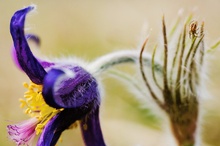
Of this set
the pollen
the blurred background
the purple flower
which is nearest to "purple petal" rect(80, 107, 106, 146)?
the purple flower

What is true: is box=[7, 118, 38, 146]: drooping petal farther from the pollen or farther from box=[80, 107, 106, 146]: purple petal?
box=[80, 107, 106, 146]: purple petal

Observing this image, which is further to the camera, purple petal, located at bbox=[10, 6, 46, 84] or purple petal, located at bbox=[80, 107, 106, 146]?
purple petal, located at bbox=[80, 107, 106, 146]

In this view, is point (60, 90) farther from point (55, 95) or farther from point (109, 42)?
point (109, 42)

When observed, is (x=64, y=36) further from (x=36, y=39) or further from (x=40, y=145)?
(x=40, y=145)

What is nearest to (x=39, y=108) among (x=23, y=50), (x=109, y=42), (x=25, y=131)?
(x=25, y=131)

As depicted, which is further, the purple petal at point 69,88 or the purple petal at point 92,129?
the purple petal at point 92,129

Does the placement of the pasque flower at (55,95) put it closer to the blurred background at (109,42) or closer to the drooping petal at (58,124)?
the drooping petal at (58,124)

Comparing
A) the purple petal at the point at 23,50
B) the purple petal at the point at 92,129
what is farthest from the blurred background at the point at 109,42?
the purple petal at the point at 23,50
